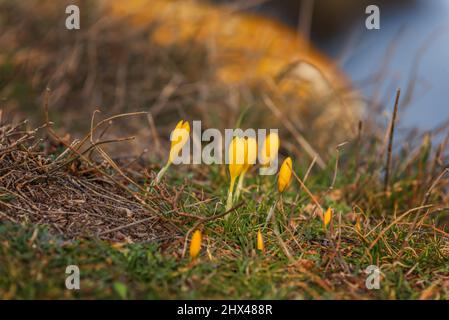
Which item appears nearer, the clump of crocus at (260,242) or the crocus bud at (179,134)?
the clump of crocus at (260,242)

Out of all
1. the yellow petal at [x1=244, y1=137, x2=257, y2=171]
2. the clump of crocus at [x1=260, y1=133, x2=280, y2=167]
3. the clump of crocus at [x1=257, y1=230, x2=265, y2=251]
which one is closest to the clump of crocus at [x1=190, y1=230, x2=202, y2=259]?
the clump of crocus at [x1=257, y1=230, x2=265, y2=251]

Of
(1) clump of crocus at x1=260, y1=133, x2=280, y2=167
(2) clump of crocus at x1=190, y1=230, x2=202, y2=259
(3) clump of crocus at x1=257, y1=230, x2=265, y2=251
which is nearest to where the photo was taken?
(2) clump of crocus at x1=190, y1=230, x2=202, y2=259

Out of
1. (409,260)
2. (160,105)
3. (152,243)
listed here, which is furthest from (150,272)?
(160,105)

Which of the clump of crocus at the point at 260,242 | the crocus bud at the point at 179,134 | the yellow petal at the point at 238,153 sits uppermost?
the crocus bud at the point at 179,134

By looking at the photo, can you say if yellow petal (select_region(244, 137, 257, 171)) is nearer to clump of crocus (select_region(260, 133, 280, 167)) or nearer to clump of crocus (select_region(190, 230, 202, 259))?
clump of crocus (select_region(260, 133, 280, 167))

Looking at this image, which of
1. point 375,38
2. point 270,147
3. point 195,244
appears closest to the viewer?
point 195,244

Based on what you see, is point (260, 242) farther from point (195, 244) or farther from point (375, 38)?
point (375, 38)

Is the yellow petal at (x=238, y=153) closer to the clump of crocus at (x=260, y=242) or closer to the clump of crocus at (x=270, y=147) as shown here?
the clump of crocus at (x=270, y=147)

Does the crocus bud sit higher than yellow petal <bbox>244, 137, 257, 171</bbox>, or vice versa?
the crocus bud

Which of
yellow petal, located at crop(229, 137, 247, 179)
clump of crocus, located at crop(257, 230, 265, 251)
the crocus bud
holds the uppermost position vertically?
the crocus bud

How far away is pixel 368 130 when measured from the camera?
3.48 metres

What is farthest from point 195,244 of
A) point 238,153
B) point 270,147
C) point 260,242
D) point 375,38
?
point 375,38

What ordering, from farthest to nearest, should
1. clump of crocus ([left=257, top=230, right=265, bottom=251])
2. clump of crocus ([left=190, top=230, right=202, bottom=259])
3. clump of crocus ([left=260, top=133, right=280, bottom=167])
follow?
clump of crocus ([left=260, top=133, right=280, bottom=167]) → clump of crocus ([left=257, top=230, right=265, bottom=251]) → clump of crocus ([left=190, top=230, right=202, bottom=259])

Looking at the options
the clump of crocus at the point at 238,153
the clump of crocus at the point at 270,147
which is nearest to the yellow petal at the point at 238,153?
the clump of crocus at the point at 238,153
